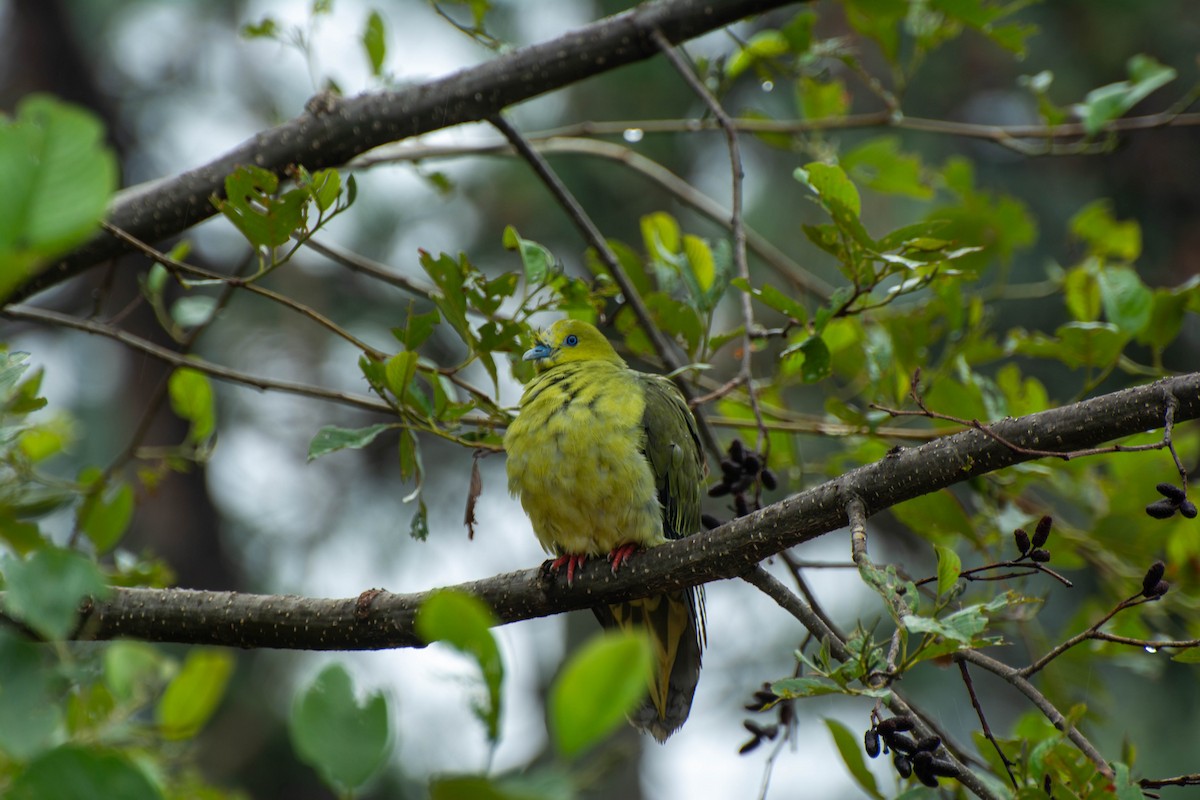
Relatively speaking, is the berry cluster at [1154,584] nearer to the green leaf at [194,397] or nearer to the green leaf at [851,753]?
the green leaf at [851,753]

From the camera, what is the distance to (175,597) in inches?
87.7

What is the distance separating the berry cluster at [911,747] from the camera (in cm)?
163

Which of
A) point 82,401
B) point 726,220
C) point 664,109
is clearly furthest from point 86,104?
point 726,220

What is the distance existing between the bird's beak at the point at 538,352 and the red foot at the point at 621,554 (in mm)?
665

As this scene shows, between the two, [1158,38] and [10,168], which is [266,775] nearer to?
[10,168]

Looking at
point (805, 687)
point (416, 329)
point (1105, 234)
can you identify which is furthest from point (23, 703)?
point (1105, 234)

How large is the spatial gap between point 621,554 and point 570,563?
0.14 metres

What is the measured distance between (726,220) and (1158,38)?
6.07 metres

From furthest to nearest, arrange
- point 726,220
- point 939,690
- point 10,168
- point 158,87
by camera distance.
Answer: point 939,690, point 158,87, point 726,220, point 10,168

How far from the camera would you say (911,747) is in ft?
5.44

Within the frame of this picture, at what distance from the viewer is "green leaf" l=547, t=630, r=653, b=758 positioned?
80cm

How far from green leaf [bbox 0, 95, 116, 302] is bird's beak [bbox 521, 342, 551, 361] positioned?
90.6 inches

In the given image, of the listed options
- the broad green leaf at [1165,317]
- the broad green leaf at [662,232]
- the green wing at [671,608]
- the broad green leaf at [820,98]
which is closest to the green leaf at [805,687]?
the green wing at [671,608]

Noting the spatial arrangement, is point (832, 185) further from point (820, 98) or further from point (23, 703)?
point (23, 703)
